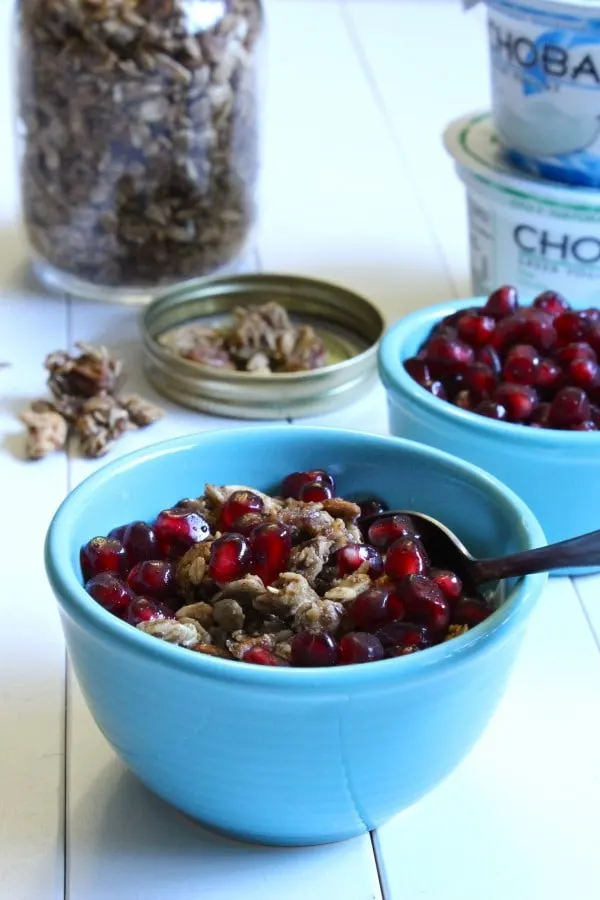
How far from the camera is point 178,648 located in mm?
613

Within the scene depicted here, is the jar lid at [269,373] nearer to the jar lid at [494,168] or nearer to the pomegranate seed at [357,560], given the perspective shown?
the jar lid at [494,168]

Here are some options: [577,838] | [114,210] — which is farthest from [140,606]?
[114,210]

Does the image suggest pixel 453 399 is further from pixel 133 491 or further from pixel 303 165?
pixel 303 165

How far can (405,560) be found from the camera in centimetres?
72

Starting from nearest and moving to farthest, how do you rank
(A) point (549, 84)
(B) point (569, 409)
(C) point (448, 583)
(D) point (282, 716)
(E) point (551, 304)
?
1. (D) point (282, 716)
2. (C) point (448, 583)
3. (B) point (569, 409)
4. (E) point (551, 304)
5. (A) point (549, 84)

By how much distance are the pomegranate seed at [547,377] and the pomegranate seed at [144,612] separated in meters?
0.40

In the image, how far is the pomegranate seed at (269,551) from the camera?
0.72 metres

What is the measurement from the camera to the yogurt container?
113cm

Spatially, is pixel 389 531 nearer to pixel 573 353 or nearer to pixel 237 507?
pixel 237 507

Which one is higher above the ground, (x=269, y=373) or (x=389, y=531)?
(x=389, y=531)

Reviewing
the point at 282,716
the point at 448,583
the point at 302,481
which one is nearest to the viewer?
the point at 282,716

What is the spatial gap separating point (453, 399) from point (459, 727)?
374 millimetres

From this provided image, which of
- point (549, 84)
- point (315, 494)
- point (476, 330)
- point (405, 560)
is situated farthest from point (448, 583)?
point (549, 84)

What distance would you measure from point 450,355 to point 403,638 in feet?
1.20
